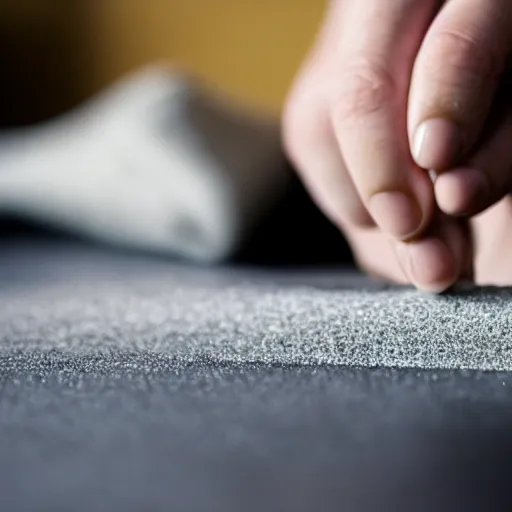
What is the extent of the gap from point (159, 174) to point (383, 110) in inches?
12.1

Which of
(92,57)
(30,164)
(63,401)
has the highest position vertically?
(63,401)

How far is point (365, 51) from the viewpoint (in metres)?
0.29

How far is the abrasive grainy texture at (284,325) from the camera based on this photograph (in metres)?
0.22

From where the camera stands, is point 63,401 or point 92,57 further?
point 92,57

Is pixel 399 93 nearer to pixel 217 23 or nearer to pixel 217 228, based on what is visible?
pixel 217 228

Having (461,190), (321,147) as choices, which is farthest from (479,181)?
(321,147)

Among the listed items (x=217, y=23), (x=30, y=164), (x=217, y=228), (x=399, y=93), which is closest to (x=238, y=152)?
(x=217, y=228)

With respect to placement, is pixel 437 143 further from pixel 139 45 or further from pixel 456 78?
pixel 139 45

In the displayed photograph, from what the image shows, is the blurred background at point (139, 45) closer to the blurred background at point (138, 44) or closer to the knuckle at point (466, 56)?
the blurred background at point (138, 44)

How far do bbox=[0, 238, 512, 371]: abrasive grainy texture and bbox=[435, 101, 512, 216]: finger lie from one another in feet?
0.09

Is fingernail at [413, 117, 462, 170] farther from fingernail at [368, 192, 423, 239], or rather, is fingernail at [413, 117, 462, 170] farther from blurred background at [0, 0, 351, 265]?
blurred background at [0, 0, 351, 265]

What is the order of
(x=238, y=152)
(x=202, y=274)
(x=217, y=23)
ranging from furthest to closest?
(x=217, y=23), (x=238, y=152), (x=202, y=274)

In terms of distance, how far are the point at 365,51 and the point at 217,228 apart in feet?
0.76

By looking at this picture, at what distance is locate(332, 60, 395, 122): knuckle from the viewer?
10.6 inches
